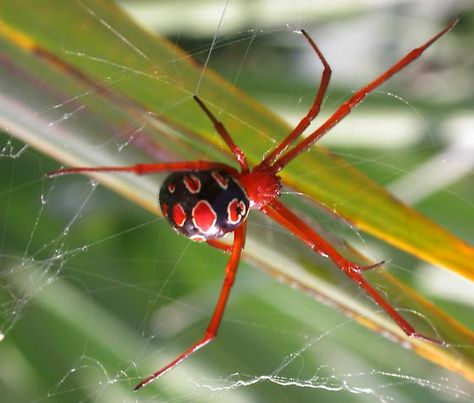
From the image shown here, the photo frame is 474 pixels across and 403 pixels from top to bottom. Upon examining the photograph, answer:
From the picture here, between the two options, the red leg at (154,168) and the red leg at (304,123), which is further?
the red leg at (304,123)

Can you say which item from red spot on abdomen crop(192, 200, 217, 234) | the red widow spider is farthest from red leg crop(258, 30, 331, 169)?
red spot on abdomen crop(192, 200, 217, 234)

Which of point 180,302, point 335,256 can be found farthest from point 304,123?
point 180,302

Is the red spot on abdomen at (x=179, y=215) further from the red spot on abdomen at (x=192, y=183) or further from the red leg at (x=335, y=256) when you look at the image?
the red leg at (x=335, y=256)

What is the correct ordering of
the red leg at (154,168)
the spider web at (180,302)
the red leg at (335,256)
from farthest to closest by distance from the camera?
the spider web at (180,302) < the red leg at (335,256) < the red leg at (154,168)

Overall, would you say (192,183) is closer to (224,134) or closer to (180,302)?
(224,134)

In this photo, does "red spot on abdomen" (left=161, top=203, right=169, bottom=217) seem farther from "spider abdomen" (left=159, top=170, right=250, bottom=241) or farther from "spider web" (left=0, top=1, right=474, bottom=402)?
"spider web" (left=0, top=1, right=474, bottom=402)

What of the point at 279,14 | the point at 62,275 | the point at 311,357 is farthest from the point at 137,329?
the point at 279,14

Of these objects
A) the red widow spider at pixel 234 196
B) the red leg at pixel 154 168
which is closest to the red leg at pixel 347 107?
the red widow spider at pixel 234 196
